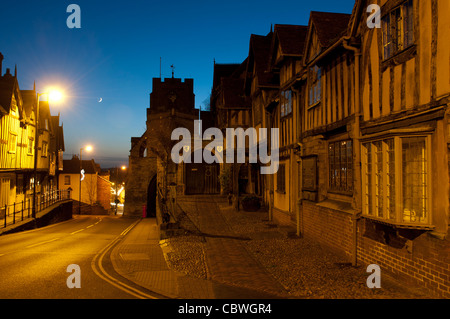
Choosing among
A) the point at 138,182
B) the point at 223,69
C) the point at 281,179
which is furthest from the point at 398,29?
the point at 138,182

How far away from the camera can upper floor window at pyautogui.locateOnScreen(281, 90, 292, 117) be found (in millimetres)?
14590

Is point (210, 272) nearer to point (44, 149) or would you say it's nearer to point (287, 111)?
point (287, 111)

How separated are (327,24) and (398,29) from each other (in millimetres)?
4904

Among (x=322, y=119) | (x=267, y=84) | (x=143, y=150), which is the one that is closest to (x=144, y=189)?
(x=143, y=150)

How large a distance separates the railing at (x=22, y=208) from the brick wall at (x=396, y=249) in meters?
16.1

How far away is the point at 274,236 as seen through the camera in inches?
514

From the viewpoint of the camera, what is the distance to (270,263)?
934 cm

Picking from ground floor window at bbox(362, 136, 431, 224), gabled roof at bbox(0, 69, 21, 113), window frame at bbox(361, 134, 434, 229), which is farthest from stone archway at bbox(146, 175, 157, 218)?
ground floor window at bbox(362, 136, 431, 224)

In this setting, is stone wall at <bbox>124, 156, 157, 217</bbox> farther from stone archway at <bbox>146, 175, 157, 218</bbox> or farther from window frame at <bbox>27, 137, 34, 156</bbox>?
window frame at <bbox>27, 137, 34, 156</bbox>

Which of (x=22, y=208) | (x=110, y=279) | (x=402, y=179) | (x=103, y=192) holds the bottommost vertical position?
(x=103, y=192)

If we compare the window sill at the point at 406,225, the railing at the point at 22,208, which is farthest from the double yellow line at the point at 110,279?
the railing at the point at 22,208

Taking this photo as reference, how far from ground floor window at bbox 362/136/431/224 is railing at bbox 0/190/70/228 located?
17.6m

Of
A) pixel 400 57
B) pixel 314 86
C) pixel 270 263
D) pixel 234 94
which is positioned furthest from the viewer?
pixel 234 94
